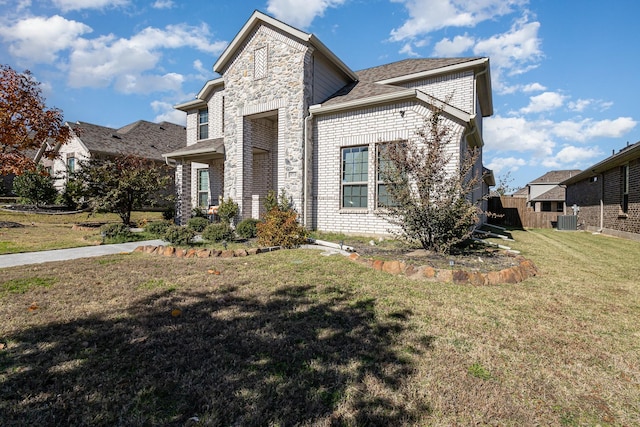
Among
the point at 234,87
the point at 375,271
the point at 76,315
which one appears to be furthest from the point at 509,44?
the point at 76,315

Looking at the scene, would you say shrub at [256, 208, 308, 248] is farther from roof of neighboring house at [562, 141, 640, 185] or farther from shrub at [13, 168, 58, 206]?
shrub at [13, 168, 58, 206]

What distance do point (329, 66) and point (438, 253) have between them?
8668 mm

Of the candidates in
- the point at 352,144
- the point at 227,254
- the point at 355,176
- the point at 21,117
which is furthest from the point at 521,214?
the point at 21,117

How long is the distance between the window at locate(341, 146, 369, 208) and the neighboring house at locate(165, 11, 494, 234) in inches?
1.4

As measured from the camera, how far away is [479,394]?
7.29 ft

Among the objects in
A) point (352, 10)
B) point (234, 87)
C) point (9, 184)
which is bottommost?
point (9, 184)

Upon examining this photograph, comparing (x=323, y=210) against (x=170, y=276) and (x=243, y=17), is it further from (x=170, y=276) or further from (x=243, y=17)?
(x=243, y=17)

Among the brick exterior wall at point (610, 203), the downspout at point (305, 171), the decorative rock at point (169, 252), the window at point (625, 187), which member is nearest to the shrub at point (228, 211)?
the downspout at point (305, 171)

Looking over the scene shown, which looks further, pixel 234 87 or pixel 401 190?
pixel 234 87

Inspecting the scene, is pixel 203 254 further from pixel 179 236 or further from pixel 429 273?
pixel 429 273

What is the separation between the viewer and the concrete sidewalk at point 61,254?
6.24 metres

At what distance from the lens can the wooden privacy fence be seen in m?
21.3

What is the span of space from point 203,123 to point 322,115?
26.0ft

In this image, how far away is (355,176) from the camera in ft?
33.8
